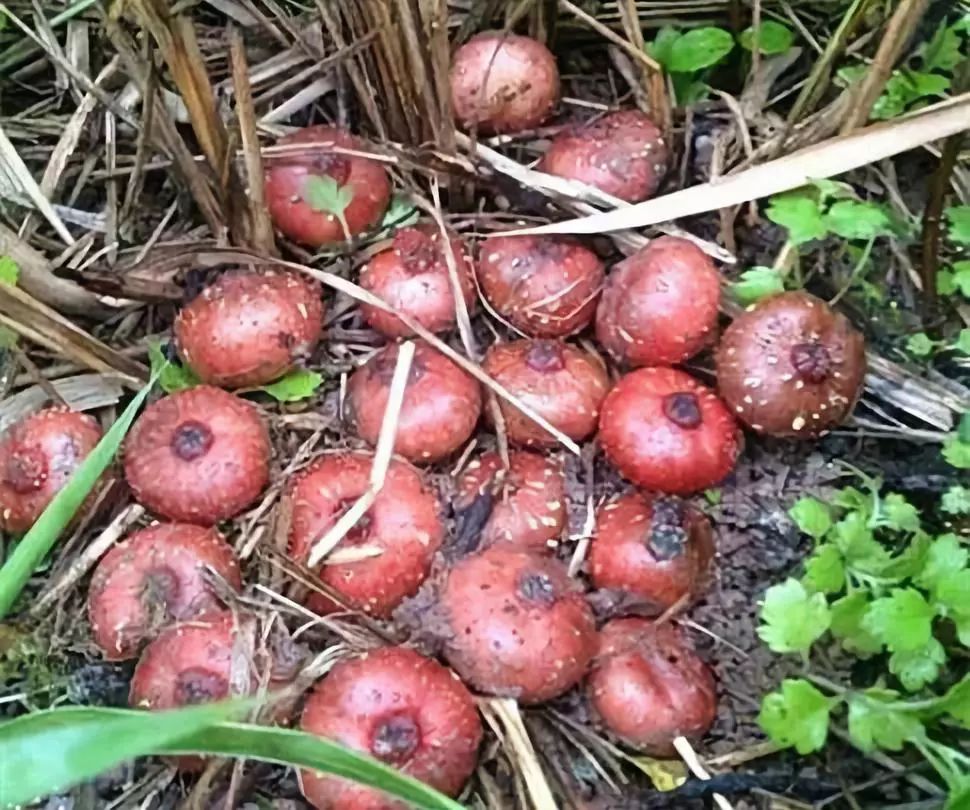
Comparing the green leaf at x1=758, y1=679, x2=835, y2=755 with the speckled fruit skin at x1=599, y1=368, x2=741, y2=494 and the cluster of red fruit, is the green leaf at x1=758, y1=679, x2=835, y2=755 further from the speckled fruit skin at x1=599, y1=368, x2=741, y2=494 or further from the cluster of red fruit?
the speckled fruit skin at x1=599, y1=368, x2=741, y2=494

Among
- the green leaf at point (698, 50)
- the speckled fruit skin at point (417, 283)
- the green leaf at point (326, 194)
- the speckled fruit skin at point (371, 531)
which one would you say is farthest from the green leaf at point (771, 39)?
the speckled fruit skin at point (371, 531)

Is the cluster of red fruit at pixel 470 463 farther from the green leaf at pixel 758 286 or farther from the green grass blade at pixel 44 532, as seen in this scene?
the green grass blade at pixel 44 532

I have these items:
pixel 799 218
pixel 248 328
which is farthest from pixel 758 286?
pixel 248 328

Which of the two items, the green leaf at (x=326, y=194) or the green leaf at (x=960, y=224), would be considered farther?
the green leaf at (x=326, y=194)

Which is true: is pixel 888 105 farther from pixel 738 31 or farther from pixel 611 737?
pixel 611 737

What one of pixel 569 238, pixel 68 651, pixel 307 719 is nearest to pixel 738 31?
pixel 569 238

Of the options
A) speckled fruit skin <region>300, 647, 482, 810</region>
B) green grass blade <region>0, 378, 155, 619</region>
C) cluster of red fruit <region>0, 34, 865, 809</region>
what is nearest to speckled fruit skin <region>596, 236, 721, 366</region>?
cluster of red fruit <region>0, 34, 865, 809</region>
